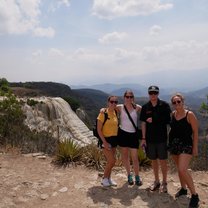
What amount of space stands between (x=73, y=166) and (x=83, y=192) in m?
1.73

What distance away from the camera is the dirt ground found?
623 cm

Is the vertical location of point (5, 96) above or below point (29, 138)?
above

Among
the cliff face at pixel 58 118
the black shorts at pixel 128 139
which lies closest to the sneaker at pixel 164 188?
the black shorts at pixel 128 139

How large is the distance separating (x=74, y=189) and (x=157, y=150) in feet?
6.52

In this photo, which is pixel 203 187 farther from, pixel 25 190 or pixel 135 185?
pixel 25 190

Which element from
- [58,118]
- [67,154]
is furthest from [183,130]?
[58,118]

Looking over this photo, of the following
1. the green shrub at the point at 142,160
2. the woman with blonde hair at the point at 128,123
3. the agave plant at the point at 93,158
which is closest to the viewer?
the woman with blonde hair at the point at 128,123

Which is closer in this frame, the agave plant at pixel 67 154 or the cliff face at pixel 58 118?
the agave plant at pixel 67 154

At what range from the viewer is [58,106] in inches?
958

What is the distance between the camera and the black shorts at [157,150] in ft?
19.9

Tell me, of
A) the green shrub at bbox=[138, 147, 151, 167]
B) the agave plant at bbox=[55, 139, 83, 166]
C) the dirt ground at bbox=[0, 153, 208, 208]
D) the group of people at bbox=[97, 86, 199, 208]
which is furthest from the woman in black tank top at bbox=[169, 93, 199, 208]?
the agave plant at bbox=[55, 139, 83, 166]

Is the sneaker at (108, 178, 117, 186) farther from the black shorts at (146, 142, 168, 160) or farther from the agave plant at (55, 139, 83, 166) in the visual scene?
the agave plant at (55, 139, 83, 166)

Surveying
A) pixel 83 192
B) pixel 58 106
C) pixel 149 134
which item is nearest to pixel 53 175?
pixel 83 192

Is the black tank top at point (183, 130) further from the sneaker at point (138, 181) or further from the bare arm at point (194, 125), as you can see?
the sneaker at point (138, 181)
